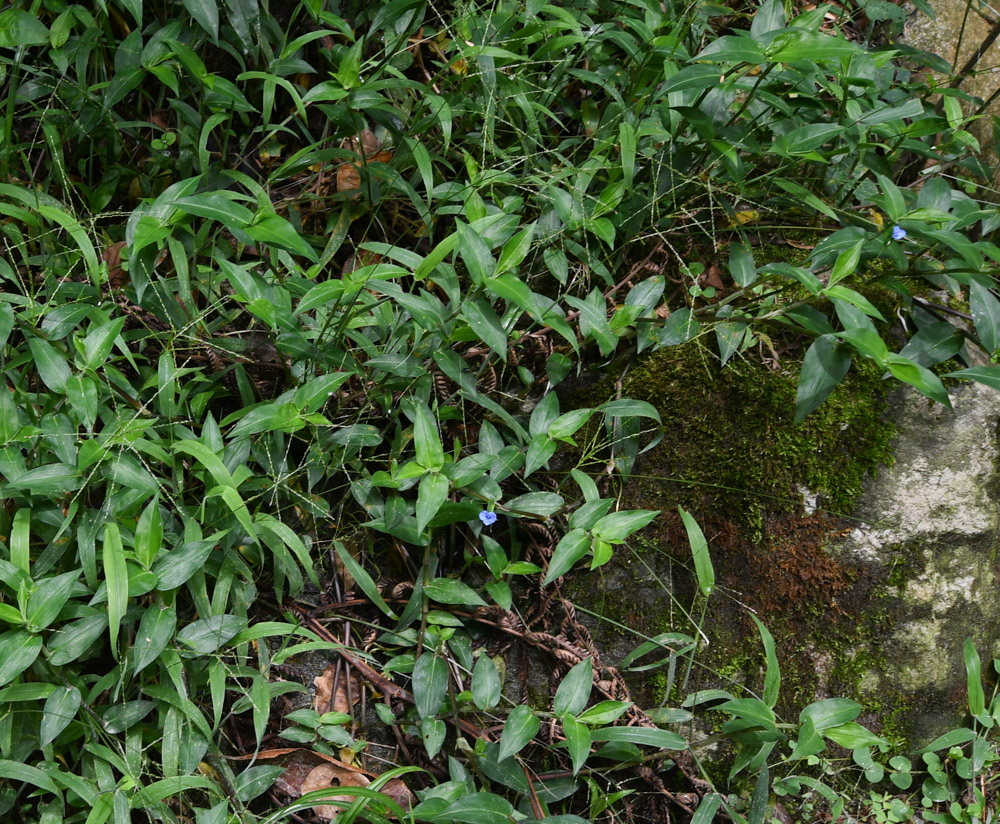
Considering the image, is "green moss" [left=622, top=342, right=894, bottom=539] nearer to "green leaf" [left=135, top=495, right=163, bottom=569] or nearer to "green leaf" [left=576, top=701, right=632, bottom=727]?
"green leaf" [left=576, top=701, right=632, bottom=727]

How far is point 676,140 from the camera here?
6.27ft

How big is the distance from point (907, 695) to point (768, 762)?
356 mm

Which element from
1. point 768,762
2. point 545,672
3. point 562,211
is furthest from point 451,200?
point 768,762

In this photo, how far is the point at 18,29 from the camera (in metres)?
1.81

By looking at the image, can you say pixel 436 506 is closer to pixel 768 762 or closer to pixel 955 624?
pixel 768 762

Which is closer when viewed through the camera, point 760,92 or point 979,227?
point 760,92

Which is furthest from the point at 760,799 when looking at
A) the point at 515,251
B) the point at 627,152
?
the point at 627,152

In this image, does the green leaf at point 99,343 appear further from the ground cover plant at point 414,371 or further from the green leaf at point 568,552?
the green leaf at point 568,552

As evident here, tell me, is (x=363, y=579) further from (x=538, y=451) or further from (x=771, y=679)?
(x=771, y=679)

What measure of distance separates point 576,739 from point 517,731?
4.5 inches

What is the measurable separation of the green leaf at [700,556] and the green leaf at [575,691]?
320mm

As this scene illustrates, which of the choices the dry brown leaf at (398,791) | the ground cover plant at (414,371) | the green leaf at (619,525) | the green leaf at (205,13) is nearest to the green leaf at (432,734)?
the ground cover plant at (414,371)

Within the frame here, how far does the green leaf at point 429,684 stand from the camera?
1610 millimetres

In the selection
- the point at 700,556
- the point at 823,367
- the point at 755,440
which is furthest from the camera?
the point at 755,440
